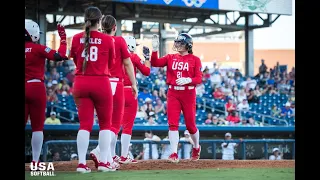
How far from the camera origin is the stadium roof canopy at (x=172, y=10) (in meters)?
19.4

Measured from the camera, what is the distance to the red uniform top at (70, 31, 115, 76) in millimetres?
7223

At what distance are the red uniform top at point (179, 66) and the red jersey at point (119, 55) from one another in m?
1.27

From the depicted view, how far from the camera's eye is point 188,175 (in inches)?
298

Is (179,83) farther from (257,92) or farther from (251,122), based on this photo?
(257,92)

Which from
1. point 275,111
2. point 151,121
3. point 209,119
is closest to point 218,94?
point 275,111

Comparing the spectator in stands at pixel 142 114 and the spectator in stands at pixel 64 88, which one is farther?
the spectator in stands at pixel 64 88

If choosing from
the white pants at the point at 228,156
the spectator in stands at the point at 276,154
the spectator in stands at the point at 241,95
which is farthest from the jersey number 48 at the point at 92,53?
the spectator in stands at the point at 241,95

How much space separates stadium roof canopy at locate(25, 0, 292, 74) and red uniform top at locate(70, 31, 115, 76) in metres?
10.6

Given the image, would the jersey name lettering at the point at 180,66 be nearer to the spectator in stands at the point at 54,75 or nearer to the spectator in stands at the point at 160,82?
the spectator in stands at the point at 54,75

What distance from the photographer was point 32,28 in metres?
7.50

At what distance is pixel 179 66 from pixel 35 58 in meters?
2.81

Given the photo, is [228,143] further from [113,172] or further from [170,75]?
[113,172]

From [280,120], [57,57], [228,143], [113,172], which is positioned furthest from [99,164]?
[280,120]
